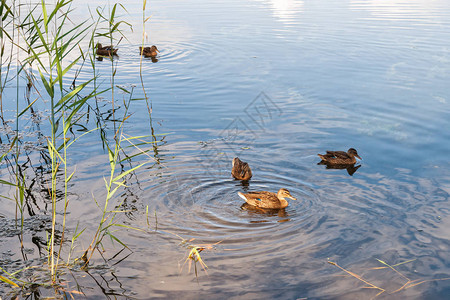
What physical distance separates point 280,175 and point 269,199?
104cm

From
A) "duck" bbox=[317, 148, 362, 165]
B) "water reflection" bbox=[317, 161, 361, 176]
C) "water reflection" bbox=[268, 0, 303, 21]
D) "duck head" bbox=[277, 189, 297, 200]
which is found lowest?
"duck head" bbox=[277, 189, 297, 200]

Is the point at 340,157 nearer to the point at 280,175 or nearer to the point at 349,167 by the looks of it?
the point at 349,167

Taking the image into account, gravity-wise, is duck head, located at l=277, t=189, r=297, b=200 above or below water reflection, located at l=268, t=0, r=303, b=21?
below

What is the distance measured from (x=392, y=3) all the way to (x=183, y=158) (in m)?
23.3

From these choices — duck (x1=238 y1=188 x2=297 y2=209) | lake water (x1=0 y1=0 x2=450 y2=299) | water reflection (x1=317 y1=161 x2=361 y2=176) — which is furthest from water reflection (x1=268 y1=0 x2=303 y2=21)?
duck (x1=238 y1=188 x2=297 y2=209)

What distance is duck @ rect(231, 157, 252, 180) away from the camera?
7.90 meters

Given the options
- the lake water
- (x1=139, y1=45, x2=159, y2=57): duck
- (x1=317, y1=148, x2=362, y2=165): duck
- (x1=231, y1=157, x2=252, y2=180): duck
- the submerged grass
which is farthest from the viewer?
(x1=139, y1=45, x2=159, y2=57): duck

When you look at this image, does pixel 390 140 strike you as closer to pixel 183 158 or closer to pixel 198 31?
pixel 183 158

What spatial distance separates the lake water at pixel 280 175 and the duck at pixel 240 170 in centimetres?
13

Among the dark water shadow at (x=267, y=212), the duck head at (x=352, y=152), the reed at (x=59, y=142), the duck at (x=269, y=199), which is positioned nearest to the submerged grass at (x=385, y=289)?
the dark water shadow at (x=267, y=212)

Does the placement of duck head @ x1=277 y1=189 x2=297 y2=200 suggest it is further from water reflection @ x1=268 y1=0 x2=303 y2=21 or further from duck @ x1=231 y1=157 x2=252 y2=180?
water reflection @ x1=268 y1=0 x2=303 y2=21

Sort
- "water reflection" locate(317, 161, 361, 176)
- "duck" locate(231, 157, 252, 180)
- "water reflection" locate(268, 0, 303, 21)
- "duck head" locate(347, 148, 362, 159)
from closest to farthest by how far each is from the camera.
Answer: "duck" locate(231, 157, 252, 180) → "water reflection" locate(317, 161, 361, 176) → "duck head" locate(347, 148, 362, 159) → "water reflection" locate(268, 0, 303, 21)

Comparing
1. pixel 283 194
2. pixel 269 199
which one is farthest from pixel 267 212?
pixel 283 194

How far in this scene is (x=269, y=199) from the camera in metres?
7.14
